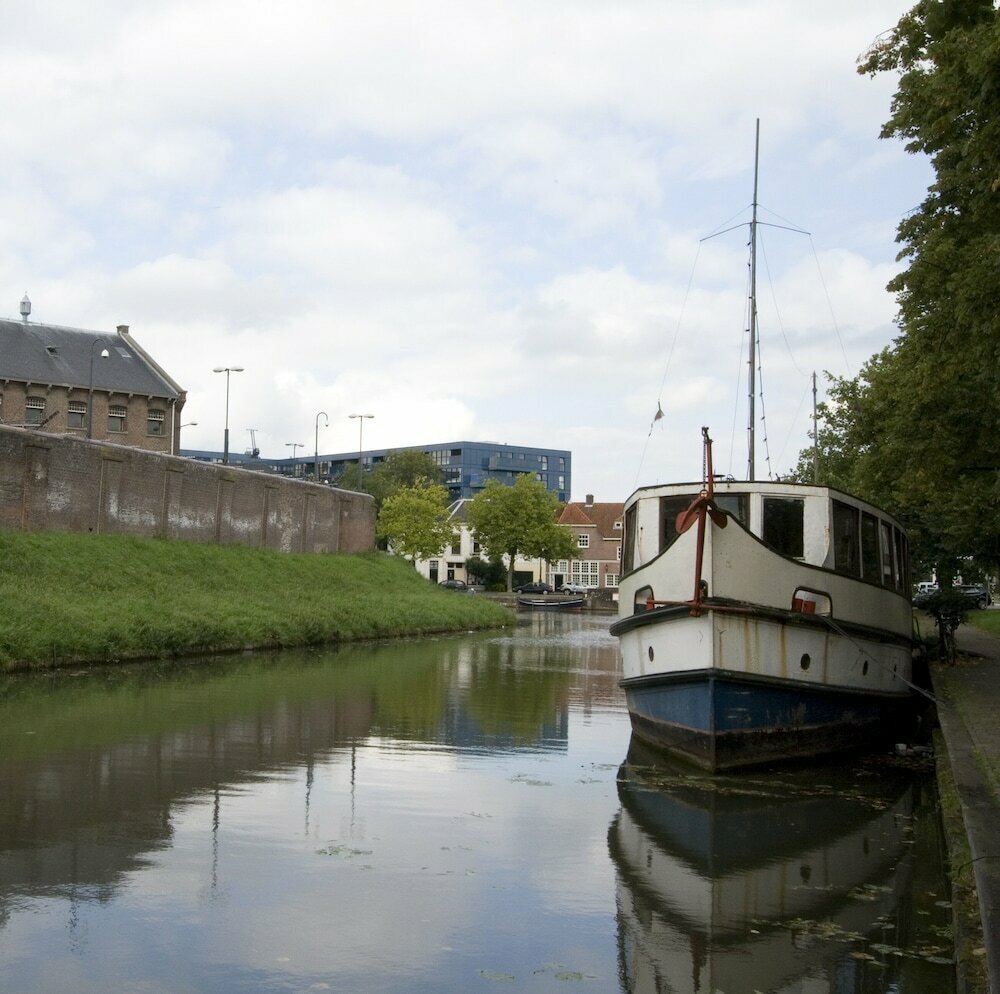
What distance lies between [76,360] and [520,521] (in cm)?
3650

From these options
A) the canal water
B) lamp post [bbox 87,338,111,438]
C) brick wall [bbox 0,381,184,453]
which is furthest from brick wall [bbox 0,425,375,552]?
the canal water

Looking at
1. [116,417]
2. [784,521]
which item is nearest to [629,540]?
[784,521]

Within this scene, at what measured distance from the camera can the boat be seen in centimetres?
1304

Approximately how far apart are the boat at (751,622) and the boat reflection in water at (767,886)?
76cm

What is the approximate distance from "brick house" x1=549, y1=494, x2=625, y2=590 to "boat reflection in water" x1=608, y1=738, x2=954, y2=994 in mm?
A: 92480

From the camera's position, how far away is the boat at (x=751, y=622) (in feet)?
42.8

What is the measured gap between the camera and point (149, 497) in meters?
38.5

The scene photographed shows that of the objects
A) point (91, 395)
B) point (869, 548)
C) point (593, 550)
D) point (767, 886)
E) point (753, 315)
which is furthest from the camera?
point (593, 550)

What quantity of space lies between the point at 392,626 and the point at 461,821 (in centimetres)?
2828

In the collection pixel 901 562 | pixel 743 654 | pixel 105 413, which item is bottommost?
pixel 743 654

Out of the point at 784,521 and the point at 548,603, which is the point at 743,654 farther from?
the point at 548,603

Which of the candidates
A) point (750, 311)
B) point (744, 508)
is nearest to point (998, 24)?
point (744, 508)

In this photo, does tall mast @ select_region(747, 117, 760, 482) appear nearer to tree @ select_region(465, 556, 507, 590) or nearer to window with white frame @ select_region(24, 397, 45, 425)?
window with white frame @ select_region(24, 397, 45, 425)

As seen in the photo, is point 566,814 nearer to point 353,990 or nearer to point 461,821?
point 461,821
